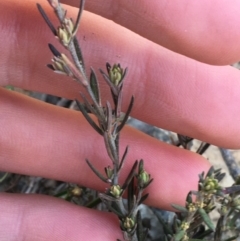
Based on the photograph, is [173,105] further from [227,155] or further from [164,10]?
[227,155]

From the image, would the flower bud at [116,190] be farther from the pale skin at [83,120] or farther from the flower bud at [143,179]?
the pale skin at [83,120]

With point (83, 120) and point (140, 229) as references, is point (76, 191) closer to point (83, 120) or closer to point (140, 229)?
point (83, 120)

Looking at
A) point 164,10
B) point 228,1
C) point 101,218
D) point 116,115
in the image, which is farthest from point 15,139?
point 228,1

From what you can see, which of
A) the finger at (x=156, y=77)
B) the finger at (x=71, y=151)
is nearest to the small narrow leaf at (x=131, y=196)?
the finger at (x=71, y=151)

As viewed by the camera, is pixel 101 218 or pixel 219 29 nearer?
pixel 219 29

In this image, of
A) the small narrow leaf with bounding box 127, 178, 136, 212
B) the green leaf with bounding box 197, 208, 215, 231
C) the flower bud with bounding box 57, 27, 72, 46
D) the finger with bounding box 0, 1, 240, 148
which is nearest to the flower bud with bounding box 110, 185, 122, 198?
the small narrow leaf with bounding box 127, 178, 136, 212

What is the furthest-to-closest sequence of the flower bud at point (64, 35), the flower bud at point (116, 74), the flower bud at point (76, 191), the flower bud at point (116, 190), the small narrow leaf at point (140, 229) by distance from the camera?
the flower bud at point (76, 191)
the small narrow leaf at point (140, 229)
the flower bud at point (116, 190)
the flower bud at point (116, 74)
the flower bud at point (64, 35)

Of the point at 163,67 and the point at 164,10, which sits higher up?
the point at 164,10

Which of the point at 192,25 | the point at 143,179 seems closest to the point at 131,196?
the point at 143,179
